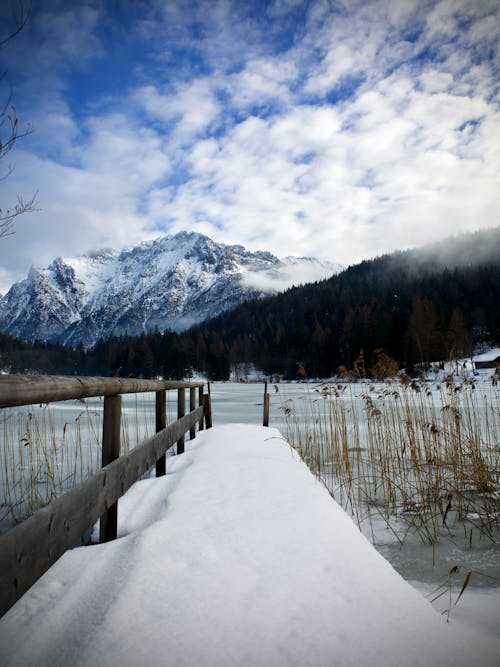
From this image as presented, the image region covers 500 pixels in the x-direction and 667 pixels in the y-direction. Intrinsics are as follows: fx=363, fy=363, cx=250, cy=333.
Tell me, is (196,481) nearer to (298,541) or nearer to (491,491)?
(298,541)

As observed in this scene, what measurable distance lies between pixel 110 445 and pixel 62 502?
70 cm

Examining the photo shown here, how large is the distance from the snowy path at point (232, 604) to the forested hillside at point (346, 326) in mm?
32570

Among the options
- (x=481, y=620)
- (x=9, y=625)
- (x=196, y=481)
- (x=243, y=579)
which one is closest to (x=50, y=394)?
(x=9, y=625)

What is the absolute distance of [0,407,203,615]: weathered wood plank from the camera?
952 millimetres

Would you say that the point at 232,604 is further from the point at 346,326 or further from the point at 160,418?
the point at 346,326

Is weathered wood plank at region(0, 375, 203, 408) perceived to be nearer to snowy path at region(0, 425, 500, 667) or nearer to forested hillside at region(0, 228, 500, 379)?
snowy path at region(0, 425, 500, 667)

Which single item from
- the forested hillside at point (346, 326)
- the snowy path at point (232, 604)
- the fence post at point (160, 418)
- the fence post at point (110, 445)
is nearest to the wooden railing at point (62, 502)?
the fence post at point (110, 445)

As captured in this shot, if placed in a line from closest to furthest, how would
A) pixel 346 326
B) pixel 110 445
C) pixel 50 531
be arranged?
pixel 50 531 → pixel 110 445 → pixel 346 326

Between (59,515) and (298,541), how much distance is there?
1144 millimetres

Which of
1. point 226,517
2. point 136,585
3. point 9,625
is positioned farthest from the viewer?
point 226,517

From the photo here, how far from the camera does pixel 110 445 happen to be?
194 centimetres

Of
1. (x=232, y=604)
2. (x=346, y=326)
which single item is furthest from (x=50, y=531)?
(x=346, y=326)

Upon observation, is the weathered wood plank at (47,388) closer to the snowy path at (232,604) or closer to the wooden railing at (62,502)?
the wooden railing at (62,502)

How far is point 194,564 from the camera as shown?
5.17ft
